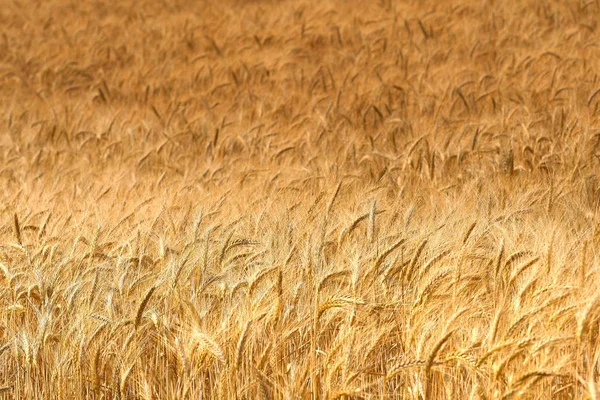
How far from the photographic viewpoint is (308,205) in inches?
147

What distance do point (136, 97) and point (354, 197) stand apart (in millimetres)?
4346

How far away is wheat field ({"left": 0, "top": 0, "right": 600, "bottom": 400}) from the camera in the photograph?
224 cm

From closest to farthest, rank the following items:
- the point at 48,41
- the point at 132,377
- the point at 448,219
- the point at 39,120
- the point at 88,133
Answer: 1. the point at 132,377
2. the point at 448,219
3. the point at 88,133
4. the point at 39,120
5. the point at 48,41

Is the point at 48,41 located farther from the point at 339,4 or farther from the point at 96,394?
the point at 96,394

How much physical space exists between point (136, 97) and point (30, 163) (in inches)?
96.1

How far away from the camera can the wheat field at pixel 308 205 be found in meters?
2.24

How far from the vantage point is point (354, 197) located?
3.96 m

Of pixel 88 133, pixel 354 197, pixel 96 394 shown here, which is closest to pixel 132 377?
pixel 96 394

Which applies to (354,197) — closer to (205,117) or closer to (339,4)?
(205,117)

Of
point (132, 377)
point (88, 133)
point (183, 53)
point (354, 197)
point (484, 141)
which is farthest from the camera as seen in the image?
point (183, 53)

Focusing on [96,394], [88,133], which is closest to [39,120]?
[88,133]

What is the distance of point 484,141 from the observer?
5.01 m

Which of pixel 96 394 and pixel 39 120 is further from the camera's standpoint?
pixel 39 120

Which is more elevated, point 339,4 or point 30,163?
point 339,4
